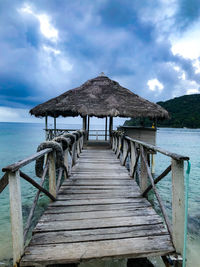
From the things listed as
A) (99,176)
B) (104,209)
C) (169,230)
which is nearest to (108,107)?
(99,176)

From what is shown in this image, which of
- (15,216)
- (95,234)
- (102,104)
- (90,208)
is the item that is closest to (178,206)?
(95,234)

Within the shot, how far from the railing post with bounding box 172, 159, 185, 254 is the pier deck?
Result: 11 centimetres

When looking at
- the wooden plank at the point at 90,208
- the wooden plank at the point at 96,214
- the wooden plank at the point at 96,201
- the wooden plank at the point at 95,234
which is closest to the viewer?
the wooden plank at the point at 95,234

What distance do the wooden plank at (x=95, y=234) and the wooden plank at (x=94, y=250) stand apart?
63 mm

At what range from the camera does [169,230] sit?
1.97 meters

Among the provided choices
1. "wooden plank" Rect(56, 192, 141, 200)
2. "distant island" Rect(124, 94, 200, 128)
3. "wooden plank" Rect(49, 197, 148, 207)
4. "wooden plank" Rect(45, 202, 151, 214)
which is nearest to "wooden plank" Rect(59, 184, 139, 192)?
"wooden plank" Rect(56, 192, 141, 200)

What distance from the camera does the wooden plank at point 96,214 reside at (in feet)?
7.65

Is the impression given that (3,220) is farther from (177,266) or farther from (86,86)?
(86,86)

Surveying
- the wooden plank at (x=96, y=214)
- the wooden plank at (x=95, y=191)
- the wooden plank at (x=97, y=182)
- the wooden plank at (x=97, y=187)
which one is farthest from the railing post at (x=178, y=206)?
the wooden plank at (x=97, y=182)

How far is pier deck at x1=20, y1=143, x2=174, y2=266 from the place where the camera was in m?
1.71

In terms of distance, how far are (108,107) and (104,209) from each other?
6.95 meters

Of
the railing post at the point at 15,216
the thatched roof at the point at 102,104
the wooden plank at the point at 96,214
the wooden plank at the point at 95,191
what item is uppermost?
the thatched roof at the point at 102,104

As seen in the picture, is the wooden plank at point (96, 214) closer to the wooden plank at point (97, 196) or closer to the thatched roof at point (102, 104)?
the wooden plank at point (97, 196)

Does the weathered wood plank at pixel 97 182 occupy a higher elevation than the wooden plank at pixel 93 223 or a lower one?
lower
